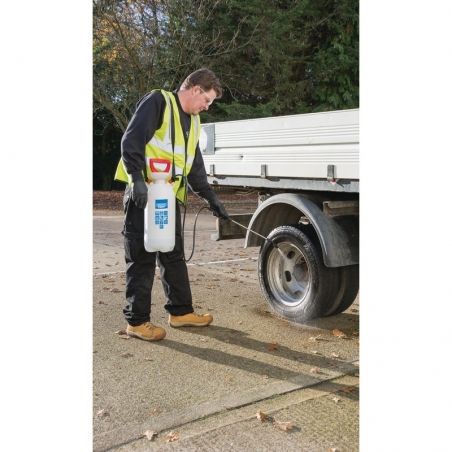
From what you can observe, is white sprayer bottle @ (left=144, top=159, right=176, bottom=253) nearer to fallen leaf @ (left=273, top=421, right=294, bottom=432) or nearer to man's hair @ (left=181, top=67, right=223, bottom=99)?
man's hair @ (left=181, top=67, right=223, bottom=99)

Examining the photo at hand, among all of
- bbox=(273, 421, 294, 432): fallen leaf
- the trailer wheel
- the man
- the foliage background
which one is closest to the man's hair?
the man

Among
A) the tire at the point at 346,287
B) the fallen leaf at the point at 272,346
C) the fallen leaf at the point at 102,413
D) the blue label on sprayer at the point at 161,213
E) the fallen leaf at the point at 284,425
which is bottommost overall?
the fallen leaf at the point at 102,413

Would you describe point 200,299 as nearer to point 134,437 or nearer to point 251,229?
point 251,229

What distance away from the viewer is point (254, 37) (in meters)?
17.5

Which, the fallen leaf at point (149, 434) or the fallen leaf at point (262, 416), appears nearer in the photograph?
the fallen leaf at point (149, 434)

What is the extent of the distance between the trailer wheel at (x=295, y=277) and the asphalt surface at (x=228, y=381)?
0.50ft

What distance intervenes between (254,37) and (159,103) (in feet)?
44.8

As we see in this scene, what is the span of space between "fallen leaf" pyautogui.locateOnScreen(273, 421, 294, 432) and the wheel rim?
1929 mm

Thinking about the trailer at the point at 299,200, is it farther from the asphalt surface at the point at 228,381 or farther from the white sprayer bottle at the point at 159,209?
the white sprayer bottle at the point at 159,209

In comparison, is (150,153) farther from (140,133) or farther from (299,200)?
(299,200)

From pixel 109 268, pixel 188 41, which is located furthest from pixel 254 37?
pixel 109 268

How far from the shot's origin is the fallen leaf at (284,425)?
10.4 ft

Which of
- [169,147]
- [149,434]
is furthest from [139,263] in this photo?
[149,434]

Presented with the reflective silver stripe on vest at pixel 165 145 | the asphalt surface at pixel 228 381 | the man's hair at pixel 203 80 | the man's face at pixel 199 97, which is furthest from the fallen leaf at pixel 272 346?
the man's hair at pixel 203 80
